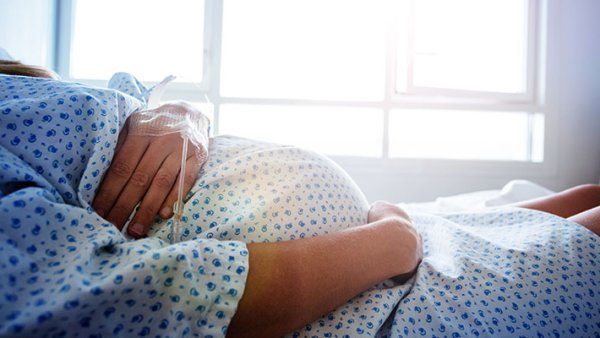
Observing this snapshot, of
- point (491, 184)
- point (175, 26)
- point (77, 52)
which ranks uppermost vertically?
point (175, 26)

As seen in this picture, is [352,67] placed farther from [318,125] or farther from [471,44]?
[471,44]

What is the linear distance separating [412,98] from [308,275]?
1977 millimetres

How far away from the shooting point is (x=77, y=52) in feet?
7.47

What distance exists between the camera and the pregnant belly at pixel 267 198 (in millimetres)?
529

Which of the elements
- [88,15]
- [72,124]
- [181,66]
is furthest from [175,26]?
[72,124]

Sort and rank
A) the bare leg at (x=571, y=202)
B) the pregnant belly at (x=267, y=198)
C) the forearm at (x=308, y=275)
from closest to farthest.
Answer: the forearm at (x=308, y=275), the pregnant belly at (x=267, y=198), the bare leg at (x=571, y=202)

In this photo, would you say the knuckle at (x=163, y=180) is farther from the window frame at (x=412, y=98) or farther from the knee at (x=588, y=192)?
the window frame at (x=412, y=98)

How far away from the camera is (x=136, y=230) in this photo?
0.54 meters

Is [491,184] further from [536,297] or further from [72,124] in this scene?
[72,124]

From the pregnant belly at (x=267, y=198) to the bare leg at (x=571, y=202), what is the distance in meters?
0.70

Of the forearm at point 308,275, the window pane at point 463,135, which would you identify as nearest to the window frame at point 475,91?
the window pane at point 463,135

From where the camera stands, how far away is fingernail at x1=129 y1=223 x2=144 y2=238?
54 centimetres

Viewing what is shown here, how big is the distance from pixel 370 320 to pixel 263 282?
170mm

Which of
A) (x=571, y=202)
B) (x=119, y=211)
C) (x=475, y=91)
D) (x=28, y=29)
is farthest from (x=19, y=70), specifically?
(x=475, y=91)
